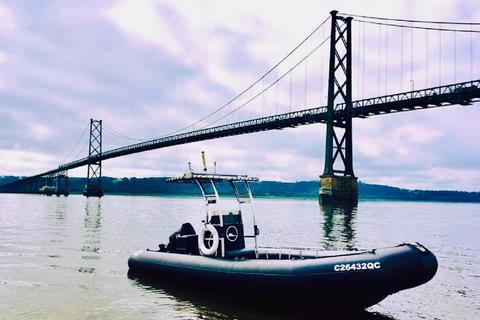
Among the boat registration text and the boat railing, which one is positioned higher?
the boat registration text

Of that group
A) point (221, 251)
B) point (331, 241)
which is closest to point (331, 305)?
point (221, 251)

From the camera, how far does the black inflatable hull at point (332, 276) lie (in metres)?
7.41

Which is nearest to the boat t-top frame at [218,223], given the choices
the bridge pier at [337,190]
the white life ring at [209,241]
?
the white life ring at [209,241]

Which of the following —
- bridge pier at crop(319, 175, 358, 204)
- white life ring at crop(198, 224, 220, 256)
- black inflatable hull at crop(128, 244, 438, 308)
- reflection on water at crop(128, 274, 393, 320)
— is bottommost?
reflection on water at crop(128, 274, 393, 320)

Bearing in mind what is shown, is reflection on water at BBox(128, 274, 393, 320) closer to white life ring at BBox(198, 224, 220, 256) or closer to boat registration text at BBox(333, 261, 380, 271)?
white life ring at BBox(198, 224, 220, 256)

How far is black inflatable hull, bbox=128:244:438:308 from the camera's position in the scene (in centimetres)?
741

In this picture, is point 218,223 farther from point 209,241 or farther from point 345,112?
point 345,112

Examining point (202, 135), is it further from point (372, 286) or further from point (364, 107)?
point (372, 286)

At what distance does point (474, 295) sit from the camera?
31.2 feet

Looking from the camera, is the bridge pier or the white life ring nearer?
the white life ring

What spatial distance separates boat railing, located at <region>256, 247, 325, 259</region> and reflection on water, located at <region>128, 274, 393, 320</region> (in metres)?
1.30

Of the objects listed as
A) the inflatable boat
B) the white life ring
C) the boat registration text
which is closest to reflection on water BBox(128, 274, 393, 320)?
the inflatable boat

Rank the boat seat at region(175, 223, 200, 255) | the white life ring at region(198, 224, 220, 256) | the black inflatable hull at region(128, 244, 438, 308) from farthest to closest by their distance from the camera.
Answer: the boat seat at region(175, 223, 200, 255) → the white life ring at region(198, 224, 220, 256) → the black inflatable hull at region(128, 244, 438, 308)

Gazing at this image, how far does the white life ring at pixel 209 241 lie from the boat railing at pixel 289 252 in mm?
983
